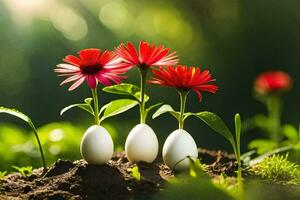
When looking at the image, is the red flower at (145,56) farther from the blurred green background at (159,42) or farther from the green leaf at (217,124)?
the blurred green background at (159,42)

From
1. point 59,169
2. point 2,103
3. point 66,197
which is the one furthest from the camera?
point 2,103

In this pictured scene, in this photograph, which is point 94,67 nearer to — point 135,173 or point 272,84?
point 135,173

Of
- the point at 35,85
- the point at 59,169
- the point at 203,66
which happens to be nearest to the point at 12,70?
the point at 35,85

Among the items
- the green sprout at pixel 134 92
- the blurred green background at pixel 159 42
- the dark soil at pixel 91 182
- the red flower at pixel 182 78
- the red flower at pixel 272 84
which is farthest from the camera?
the blurred green background at pixel 159 42

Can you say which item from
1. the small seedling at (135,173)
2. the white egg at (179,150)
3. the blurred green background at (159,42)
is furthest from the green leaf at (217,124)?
the blurred green background at (159,42)

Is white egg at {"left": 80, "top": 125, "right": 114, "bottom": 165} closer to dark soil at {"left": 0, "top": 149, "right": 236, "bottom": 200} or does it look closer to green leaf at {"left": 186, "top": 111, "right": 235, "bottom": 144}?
dark soil at {"left": 0, "top": 149, "right": 236, "bottom": 200}

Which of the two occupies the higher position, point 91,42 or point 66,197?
point 91,42

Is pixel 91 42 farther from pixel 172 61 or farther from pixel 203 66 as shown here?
pixel 172 61
